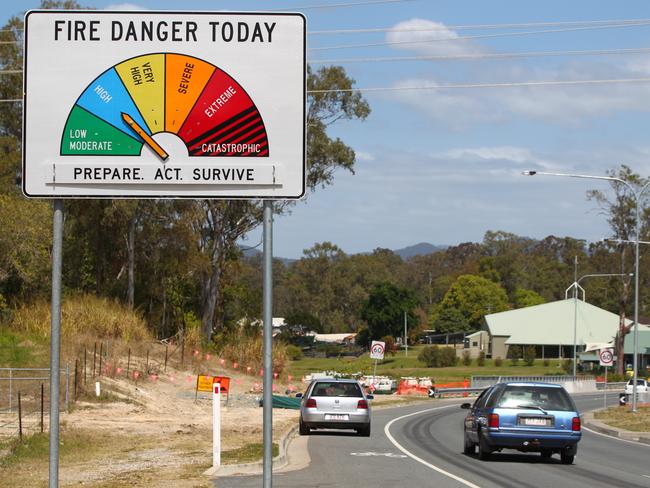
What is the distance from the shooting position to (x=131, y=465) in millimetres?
19562

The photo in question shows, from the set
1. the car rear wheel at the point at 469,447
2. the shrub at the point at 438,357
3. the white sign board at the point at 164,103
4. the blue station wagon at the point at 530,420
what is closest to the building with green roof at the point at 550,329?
the shrub at the point at 438,357

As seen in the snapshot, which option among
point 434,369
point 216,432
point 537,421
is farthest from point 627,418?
point 434,369

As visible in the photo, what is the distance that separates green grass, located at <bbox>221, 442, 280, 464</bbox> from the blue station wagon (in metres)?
4.32

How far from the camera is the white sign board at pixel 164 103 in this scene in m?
6.81

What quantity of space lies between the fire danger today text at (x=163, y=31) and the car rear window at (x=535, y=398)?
15.4m

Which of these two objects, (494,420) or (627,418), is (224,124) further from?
(627,418)

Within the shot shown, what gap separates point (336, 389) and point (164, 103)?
22.4 m

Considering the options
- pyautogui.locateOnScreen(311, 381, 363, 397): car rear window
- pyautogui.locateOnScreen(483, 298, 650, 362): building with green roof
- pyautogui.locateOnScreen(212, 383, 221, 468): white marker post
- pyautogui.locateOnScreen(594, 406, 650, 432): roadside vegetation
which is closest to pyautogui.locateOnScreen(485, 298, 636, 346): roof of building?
pyautogui.locateOnScreen(483, 298, 650, 362): building with green roof

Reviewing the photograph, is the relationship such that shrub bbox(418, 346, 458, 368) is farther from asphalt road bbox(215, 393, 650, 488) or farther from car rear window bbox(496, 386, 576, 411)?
car rear window bbox(496, 386, 576, 411)

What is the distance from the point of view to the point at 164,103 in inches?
271

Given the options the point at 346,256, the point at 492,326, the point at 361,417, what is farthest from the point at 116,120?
the point at 346,256

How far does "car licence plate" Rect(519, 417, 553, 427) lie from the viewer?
68.5 feet

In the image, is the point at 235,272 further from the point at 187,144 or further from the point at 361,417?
the point at 187,144

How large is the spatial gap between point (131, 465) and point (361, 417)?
33.6ft
